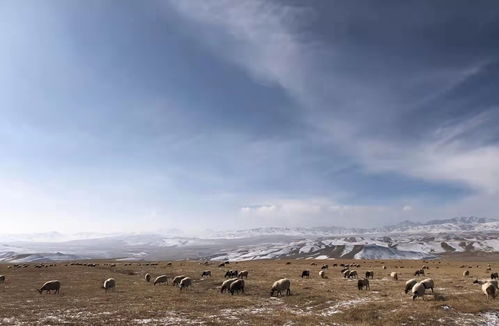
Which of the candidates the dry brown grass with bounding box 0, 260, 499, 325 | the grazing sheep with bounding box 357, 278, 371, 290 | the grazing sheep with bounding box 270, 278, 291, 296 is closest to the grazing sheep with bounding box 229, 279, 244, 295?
the dry brown grass with bounding box 0, 260, 499, 325

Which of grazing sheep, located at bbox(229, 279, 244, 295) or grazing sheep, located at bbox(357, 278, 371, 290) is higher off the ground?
grazing sheep, located at bbox(229, 279, 244, 295)

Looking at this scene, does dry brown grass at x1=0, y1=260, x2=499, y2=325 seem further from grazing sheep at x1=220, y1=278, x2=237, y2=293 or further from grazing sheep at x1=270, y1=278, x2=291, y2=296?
grazing sheep at x1=270, y1=278, x2=291, y2=296

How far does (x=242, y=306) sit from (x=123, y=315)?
8.53m

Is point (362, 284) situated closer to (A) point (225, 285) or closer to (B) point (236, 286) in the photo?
(B) point (236, 286)

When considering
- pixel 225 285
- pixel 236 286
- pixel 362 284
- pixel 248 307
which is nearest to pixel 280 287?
pixel 236 286

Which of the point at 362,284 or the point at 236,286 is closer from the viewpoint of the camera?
the point at 236,286

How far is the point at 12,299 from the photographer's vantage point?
2980cm

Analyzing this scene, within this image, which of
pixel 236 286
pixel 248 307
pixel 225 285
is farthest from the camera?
pixel 225 285

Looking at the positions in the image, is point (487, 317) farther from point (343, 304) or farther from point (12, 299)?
point (12, 299)

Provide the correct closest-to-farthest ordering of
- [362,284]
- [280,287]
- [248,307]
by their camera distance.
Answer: [248,307]
[280,287]
[362,284]

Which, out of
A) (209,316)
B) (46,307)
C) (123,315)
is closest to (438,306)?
(209,316)

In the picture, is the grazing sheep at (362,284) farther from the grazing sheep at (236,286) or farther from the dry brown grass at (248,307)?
the grazing sheep at (236,286)

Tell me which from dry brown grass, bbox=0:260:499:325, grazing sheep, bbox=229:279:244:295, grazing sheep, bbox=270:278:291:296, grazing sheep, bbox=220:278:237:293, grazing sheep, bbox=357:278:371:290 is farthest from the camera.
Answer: grazing sheep, bbox=357:278:371:290

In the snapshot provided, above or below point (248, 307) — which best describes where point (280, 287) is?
above
